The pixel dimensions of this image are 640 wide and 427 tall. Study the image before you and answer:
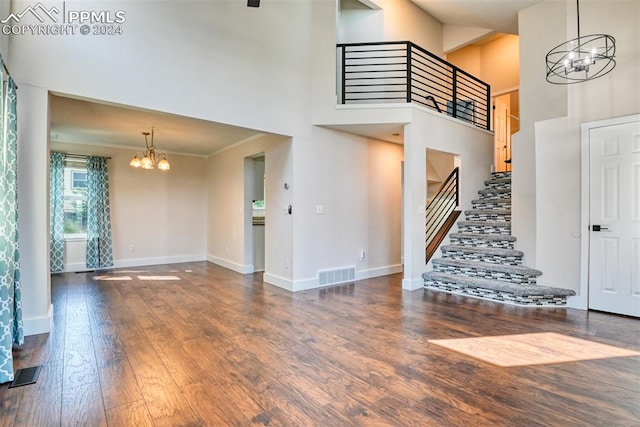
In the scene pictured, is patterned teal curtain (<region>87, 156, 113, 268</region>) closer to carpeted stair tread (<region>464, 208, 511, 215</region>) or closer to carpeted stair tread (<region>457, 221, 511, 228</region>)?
carpeted stair tread (<region>457, 221, 511, 228</region>)

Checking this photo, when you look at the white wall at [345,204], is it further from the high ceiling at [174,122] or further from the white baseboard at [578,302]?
the white baseboard at [578,302]

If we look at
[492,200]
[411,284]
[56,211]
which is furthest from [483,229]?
[56,211]

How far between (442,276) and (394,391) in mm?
3094

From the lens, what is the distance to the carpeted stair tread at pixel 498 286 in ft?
13.5

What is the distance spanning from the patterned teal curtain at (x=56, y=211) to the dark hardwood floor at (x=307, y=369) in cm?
250

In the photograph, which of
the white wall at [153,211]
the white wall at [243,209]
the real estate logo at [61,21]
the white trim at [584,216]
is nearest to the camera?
the real estate logo at [61,21]

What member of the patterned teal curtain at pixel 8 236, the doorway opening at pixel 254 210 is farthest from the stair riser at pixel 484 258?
the patterned teal curtain at pixel 8 236

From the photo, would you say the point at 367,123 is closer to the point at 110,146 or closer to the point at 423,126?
the point at 423,126

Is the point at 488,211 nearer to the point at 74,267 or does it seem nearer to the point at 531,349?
the point at 531,349

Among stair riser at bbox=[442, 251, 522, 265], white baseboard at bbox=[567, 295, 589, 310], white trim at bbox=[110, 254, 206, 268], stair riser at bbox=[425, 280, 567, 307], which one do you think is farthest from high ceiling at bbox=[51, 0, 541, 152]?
white baseboard at bbox=[567, 295, 589, 310]

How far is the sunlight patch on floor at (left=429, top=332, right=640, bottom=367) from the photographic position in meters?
2.65

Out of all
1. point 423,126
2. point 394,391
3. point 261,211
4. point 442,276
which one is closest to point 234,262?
point 261,211

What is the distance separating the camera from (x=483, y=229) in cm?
543

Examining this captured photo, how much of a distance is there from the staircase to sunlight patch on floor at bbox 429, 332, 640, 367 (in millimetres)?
1153
